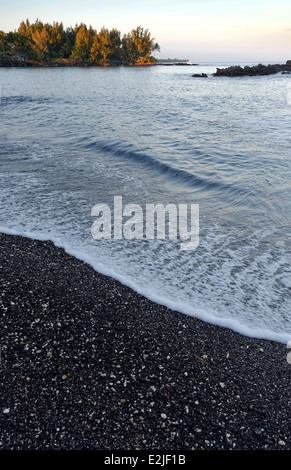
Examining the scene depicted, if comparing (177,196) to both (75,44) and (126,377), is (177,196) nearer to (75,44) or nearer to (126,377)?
(126,377)

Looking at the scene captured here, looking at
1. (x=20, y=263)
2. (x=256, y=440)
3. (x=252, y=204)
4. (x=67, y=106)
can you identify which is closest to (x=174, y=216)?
(x=252, y=204)

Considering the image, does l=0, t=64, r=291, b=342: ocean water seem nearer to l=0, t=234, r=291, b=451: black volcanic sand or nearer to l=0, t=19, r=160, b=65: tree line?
l=0, t=234, r=291, b=451: black volcanic sand

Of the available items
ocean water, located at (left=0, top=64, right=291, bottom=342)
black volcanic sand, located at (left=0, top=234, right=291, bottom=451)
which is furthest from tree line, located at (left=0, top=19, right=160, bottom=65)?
black volcanic sand, located at (left=0, top=234, right=291, bottom=451)

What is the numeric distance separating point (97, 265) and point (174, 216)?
2479 millimetres

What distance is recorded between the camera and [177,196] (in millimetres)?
7570

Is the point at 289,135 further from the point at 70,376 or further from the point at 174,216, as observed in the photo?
the point at 70,376

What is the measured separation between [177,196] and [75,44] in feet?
418

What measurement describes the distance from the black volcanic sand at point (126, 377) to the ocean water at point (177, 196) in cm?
47

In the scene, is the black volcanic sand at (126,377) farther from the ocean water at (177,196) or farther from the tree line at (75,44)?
the tree line at (75,44)

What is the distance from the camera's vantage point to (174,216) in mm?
6344

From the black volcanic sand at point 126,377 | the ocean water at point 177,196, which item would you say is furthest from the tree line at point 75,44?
the black volcanic sand at point 126,377

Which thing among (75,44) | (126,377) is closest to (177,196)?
(126,377)

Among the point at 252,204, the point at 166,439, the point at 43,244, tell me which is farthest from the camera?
the point at 252,204

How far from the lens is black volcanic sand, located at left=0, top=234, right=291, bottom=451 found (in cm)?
223
